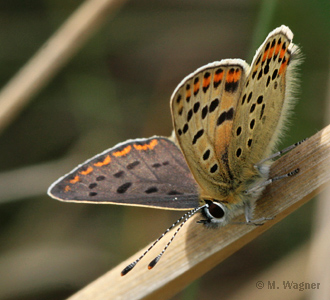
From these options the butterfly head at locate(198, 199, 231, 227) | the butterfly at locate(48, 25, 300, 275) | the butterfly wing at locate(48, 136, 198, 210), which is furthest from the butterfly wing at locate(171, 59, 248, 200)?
the butterfly wing at locate(48, 136, 198, 210)

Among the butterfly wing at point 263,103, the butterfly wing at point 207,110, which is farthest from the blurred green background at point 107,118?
the butterfly wing at point 207,110

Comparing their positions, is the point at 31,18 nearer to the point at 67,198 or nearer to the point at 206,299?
the point at 67,198

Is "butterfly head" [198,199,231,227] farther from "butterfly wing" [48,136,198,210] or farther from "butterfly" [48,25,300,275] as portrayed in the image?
"butterfly wing" [48,136,198,210]

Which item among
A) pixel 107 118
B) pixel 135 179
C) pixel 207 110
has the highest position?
pixel 107 118

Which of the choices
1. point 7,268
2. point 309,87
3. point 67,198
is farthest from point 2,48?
point 309,87

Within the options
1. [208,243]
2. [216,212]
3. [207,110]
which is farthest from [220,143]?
[208,243]

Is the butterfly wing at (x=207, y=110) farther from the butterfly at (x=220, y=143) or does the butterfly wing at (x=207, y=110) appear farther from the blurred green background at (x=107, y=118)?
the blurred green background at (x=107, y=118)

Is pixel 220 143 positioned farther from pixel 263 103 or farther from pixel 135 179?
pixel 135 179
